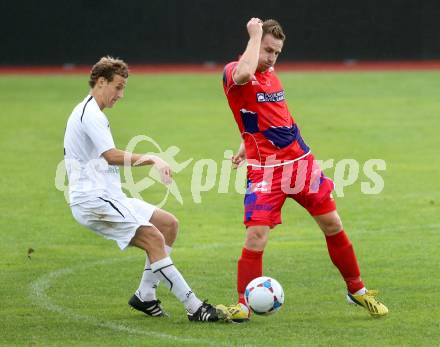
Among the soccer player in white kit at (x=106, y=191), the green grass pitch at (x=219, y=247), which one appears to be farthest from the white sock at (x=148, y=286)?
the green grass pitch at (x=219, y=247)

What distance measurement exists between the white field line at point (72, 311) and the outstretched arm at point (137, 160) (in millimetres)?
1231

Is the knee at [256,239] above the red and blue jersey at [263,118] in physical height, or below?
below

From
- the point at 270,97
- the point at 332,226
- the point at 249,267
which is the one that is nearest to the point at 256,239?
the point at 249,267

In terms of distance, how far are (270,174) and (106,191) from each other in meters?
1.40

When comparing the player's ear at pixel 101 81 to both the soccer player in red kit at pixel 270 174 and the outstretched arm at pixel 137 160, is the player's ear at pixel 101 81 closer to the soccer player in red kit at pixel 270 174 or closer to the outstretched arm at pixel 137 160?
the outstretched arm at pixel 137 160

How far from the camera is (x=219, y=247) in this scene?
12109 mm

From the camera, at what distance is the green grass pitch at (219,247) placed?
8.29 meters

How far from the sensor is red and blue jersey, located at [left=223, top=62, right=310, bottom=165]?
8.70 meters

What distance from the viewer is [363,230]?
12852 mm

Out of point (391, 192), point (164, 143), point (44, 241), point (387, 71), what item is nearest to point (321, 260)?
point (44, 241)

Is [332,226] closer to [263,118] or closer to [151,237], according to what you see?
[263,118]

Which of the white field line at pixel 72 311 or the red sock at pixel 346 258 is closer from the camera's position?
the white field line at pixel 72 311

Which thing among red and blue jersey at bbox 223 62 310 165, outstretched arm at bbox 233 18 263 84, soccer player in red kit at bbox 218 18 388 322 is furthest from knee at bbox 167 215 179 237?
outstretched arm at bbox 233 18 263 84

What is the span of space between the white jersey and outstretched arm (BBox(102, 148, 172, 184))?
113mm
